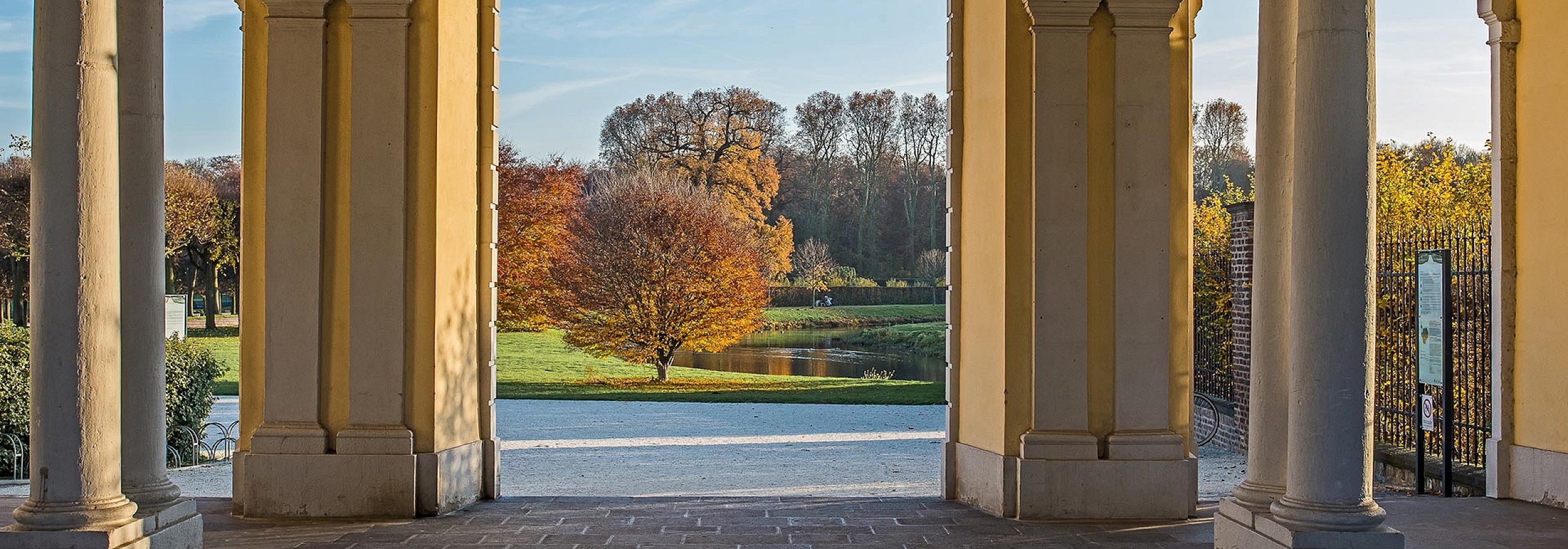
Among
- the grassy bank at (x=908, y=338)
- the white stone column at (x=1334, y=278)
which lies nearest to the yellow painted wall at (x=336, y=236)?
the white stone column at (x=1334, y=278)

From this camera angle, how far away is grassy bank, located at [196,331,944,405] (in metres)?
20.4

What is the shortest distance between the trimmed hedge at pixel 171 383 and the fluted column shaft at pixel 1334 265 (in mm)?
10511

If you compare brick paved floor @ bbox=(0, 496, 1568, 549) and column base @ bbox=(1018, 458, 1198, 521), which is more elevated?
column base @ bbox=(1018, 458, 1198, 521)

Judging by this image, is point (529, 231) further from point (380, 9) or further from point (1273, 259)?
point (1273, 259)

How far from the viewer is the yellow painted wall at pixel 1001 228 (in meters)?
7.37

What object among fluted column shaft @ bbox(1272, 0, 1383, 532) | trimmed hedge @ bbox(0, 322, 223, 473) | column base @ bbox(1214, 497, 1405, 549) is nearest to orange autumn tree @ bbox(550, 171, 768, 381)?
trimmed hedge @ bbox(0, 322, 223, 473)

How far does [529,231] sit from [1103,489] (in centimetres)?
2565

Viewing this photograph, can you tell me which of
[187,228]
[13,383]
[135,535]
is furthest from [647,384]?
[135,535]

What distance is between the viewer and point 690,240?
2581 centimetres

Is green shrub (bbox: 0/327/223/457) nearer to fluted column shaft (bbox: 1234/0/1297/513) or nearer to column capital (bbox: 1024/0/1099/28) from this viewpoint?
column capital (bbox: 1024/0/1099/28)

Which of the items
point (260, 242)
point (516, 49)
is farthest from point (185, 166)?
point (260, 242)

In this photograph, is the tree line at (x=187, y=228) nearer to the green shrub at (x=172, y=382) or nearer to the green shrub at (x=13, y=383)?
the green shrub at (x=172, y=382)

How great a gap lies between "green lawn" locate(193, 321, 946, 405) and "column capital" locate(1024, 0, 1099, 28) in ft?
40.7

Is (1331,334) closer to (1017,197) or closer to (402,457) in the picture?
(1017,197)
